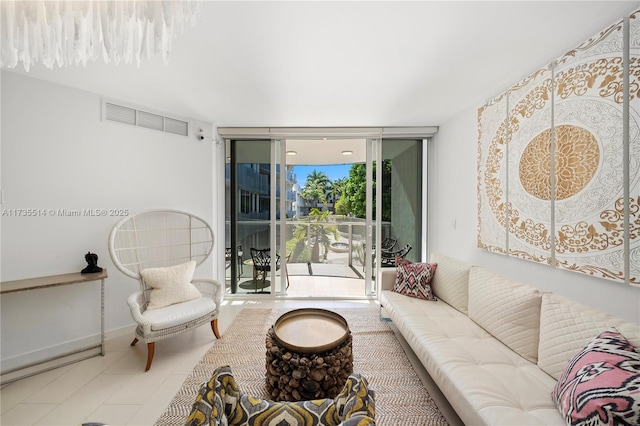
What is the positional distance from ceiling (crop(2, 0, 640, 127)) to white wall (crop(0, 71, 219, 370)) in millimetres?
326

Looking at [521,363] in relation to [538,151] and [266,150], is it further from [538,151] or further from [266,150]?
[266,150]

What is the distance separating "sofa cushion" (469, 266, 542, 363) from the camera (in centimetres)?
152

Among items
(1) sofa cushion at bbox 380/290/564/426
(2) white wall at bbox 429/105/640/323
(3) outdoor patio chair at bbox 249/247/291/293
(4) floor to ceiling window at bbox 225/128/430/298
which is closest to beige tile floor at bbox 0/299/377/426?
(3) outdoor patio chair at bbox 249/247/291/293

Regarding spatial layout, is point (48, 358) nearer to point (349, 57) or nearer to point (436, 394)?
point (436, 394)

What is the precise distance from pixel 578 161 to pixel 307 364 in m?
2.13

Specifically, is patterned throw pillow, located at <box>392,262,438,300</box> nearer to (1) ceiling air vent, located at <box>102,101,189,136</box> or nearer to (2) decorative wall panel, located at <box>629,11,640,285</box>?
(2) decorative wall panel, located at <box>629,11,640,285</box>

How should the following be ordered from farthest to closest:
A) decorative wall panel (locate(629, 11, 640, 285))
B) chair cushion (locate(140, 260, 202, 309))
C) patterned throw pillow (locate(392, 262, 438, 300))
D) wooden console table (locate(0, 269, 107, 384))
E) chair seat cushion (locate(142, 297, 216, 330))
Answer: patterned throw pillow (locate(392, 262, 438, 300)), chair cushion (locate(140, 260, 202, 309)), chair seat cushion (locate(142, 297, 216, 330)), wooden console table (locate(0, 269, 107, 384)), decorative wall panel (locate(629, 11, 640, 285))

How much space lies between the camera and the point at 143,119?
2.71 m

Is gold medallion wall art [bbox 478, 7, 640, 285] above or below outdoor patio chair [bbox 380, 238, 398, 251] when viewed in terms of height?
above

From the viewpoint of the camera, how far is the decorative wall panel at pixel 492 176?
2.11 metres

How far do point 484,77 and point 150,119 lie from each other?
11.4ft

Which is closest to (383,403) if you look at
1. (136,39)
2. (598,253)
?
(598,253)

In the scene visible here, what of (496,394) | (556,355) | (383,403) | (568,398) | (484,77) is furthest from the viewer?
(484,77)

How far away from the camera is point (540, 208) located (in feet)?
5.74
